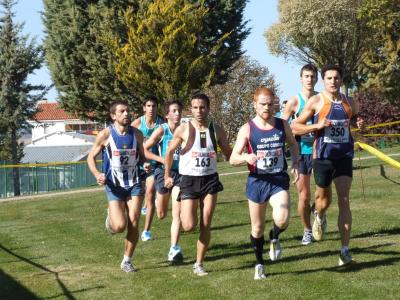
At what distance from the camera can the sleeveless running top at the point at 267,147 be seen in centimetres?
822

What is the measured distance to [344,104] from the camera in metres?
8.97

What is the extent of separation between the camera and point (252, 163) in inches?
316

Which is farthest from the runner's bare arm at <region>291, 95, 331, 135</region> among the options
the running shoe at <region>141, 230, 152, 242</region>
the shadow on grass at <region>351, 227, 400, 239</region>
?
the running shoe at <region>141, 230, 152, 242</region>

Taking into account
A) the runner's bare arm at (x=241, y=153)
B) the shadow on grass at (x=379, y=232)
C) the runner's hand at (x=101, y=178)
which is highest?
the runner's bare arm at (x=241, y=153)

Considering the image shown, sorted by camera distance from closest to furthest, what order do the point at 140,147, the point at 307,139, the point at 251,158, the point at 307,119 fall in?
1. the point at 251,158
2. the point at 307,119
3. the point at 140,147
4. the point at 307,139

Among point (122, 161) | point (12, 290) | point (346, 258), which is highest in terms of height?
point (122, 161)

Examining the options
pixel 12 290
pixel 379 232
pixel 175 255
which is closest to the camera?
pixel 12 290

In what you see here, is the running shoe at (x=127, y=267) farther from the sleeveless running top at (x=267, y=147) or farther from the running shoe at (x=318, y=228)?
the running shoe at (x=318, y=228)

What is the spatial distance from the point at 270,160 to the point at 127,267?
2.43m

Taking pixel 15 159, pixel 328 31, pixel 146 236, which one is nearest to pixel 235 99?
pixel 328 31

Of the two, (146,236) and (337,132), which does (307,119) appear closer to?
(337,132)

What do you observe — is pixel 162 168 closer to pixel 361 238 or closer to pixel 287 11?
pixel 361 238

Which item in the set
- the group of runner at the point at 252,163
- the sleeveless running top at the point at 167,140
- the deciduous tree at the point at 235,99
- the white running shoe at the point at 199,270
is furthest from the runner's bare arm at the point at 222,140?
the deciduous tree at the point at 235,99

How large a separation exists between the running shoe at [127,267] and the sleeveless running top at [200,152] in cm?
141
